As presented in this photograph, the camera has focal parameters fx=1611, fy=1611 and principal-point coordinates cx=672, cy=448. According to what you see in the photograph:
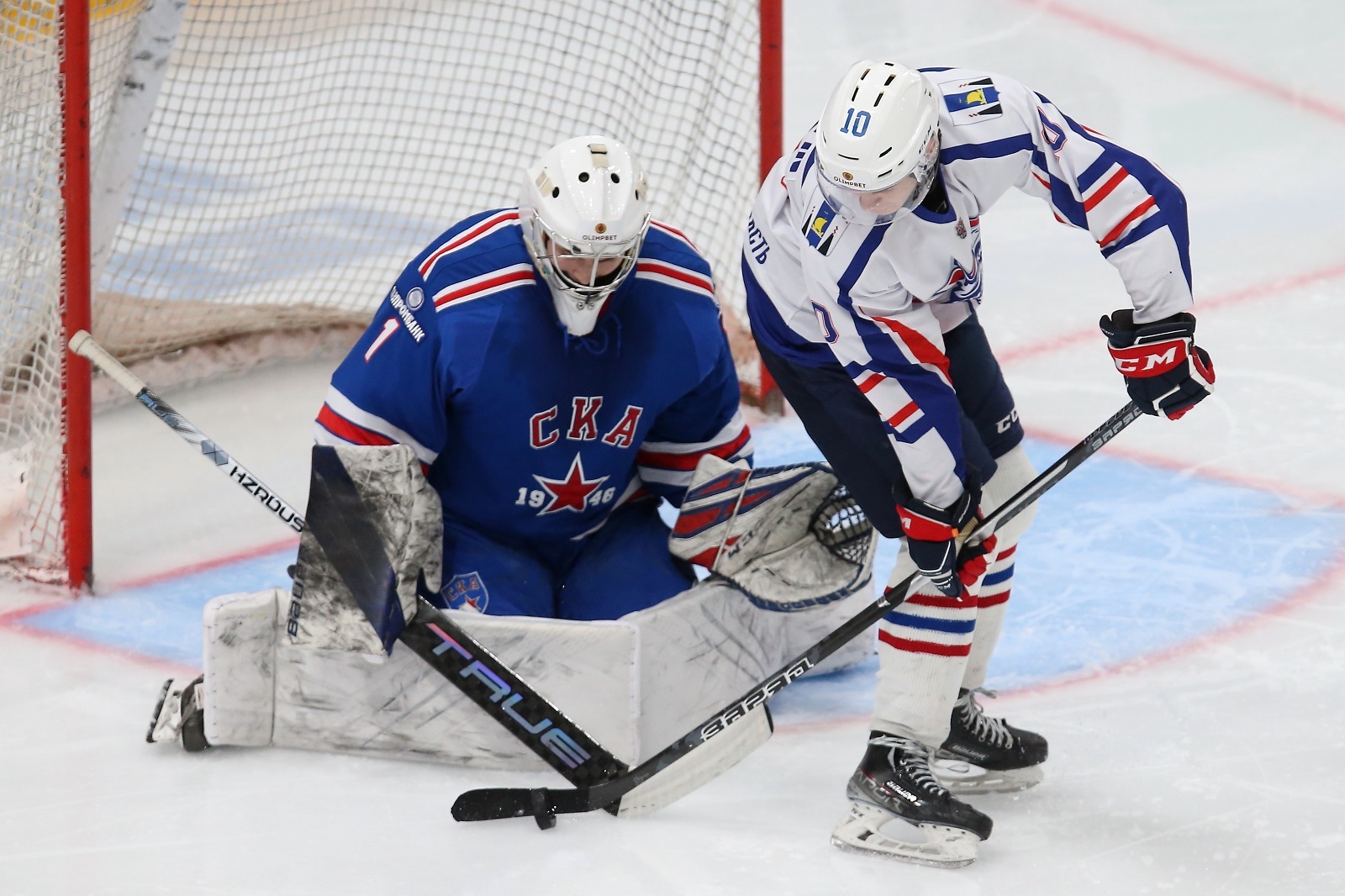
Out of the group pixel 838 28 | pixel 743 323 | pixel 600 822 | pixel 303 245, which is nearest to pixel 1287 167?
pixel 838 28

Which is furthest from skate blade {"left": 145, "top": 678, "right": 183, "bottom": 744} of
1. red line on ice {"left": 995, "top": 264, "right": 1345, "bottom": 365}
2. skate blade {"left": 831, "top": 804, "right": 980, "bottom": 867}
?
red line on ice {"left": 995, "top": 264, "right": 1345, "bottom": 365}

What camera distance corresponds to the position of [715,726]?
2.46 meters

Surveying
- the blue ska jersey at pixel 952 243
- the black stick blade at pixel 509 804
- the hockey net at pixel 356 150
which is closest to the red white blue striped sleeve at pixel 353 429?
the black stick blade at pixel 509 804

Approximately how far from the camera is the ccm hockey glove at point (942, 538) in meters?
2.26

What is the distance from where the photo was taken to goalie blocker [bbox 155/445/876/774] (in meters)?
2.54

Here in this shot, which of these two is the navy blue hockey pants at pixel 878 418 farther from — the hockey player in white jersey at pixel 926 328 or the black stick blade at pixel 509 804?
the black stick blade at pixel 509 804

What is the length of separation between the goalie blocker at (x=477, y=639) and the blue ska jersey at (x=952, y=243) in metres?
0.51

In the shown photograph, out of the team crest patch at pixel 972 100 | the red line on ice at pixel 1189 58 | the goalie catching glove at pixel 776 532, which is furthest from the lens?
the red line on ice at pixel 1189 58

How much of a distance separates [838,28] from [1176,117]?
4.33ft

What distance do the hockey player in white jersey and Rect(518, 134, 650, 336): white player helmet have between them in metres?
0.21

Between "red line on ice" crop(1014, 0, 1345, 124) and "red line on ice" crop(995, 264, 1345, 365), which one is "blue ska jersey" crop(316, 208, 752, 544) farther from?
"red line on ice" crop(1014, 0, 1345, 124)

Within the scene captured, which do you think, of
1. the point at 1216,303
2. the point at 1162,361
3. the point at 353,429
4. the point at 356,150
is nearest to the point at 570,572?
the point at 353,429

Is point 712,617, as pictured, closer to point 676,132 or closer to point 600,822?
point 600,822

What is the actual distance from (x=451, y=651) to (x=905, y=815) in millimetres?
740
